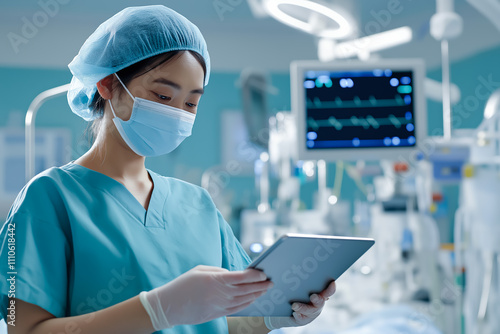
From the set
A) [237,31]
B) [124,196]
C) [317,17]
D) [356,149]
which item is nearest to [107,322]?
[124,196]

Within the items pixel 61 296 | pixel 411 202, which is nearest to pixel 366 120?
pixel 411 202

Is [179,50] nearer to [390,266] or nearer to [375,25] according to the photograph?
[390,266]

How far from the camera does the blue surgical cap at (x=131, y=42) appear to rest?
116 centimetres

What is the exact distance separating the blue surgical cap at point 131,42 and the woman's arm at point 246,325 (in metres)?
0.62

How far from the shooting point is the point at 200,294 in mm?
914

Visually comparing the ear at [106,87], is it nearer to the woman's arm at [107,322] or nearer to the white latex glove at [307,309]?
the woman's arm at [107,322]

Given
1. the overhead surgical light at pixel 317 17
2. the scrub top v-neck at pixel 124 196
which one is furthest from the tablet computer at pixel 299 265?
the overhead surgical light at pixel 317 17

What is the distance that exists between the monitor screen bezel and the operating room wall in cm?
282

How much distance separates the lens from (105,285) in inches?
39.9

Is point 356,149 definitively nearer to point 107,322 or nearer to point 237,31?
point 107,322

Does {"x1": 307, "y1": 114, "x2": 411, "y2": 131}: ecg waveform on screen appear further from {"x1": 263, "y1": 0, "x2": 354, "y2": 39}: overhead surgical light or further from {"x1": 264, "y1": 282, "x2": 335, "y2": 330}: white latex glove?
{"x1": 264, "y1": 282, "x2": 335, "y2": 330}: white latex glove

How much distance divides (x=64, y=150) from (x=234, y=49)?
2190 mm

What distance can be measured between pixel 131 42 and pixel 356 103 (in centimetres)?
123

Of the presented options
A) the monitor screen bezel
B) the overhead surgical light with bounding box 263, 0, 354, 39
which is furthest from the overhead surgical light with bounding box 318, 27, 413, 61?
the monitor screen bezel
